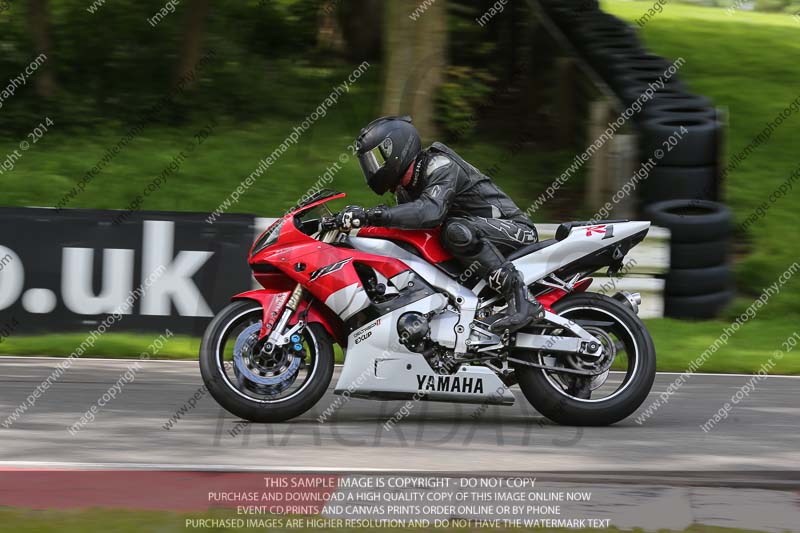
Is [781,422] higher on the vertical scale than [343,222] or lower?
lower

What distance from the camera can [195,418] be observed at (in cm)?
680

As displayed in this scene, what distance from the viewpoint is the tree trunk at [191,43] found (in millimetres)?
17297

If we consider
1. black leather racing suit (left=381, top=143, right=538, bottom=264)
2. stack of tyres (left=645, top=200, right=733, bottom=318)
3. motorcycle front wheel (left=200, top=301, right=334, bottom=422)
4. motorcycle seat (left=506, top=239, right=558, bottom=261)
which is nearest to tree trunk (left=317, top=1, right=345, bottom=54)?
stack of tyres (left=645, top=200, right=733, bottom=318)

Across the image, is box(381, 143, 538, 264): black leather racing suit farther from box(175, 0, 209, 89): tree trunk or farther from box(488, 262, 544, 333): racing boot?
box(175, 0, 209, 89): tree trunk

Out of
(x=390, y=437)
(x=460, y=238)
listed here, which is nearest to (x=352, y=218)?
(x=460, y=238)

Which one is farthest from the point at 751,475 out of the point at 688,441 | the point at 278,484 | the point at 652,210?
the point at 652,210

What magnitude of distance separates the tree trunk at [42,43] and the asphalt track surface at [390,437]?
393 inches

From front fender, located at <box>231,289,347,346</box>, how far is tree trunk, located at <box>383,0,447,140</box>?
7.30 metres

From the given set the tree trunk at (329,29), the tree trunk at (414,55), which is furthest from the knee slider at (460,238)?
the tree trunk at (329,29)

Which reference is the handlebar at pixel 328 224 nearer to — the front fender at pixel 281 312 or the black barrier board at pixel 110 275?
the front fender at pixel 281 312

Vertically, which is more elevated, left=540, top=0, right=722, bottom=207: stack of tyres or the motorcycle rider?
the motorcycle rider

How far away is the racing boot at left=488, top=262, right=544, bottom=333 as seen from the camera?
6535mm

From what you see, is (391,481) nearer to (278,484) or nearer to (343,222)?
(278,484)

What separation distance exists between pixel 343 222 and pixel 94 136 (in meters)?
A: 10.5
